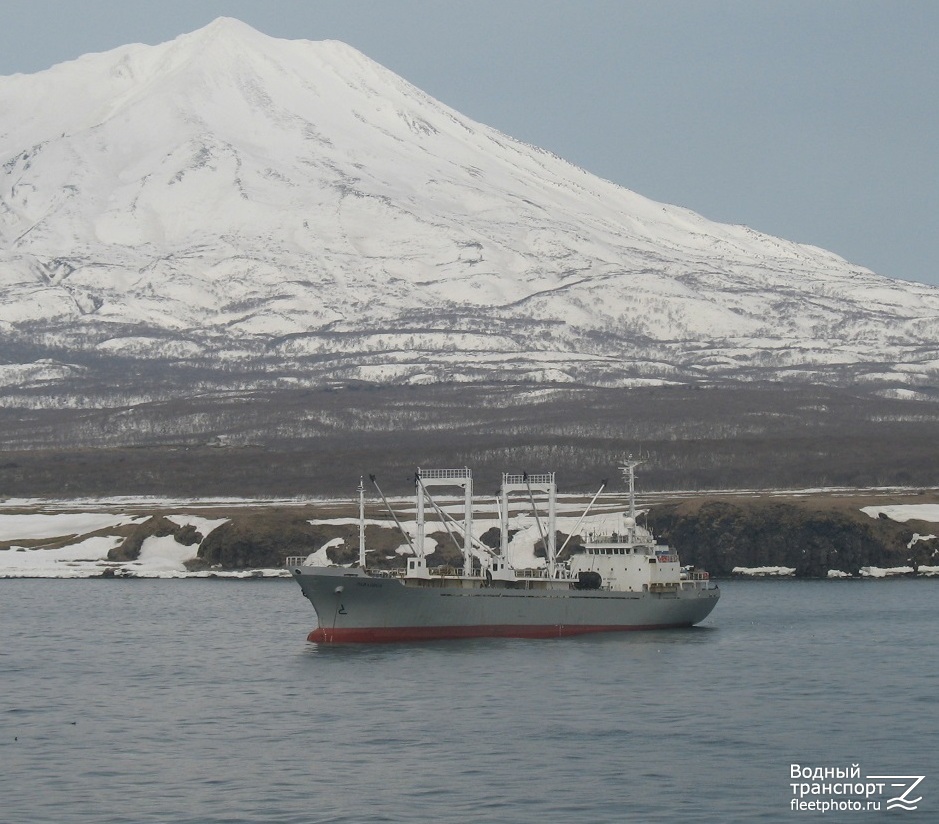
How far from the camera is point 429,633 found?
87562 mm

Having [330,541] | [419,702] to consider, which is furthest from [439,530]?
[419,702]

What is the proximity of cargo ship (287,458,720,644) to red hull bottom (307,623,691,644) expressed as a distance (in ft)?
0.16

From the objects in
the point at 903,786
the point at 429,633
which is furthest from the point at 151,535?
the point at 903,786

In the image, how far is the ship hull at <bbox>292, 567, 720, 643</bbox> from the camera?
8575cm

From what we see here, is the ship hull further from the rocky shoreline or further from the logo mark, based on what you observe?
the logo mark

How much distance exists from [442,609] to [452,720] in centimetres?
2587

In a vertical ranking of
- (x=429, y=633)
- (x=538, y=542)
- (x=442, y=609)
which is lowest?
(x=429, y=633)

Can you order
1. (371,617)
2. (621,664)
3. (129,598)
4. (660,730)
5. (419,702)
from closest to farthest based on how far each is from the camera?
(660,730) < (419,702) < (621,664) < (371,617) < (129,598)

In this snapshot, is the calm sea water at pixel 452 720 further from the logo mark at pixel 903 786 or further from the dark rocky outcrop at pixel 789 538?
the dark rocky outcrop at pixel 789 538

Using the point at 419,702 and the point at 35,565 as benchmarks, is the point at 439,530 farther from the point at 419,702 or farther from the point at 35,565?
the point at 419,702

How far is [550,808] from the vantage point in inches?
1850

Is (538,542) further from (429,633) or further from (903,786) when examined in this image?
(903,786)

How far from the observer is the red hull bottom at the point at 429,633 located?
8581 centimetres

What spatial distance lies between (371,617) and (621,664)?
14.5 metres
